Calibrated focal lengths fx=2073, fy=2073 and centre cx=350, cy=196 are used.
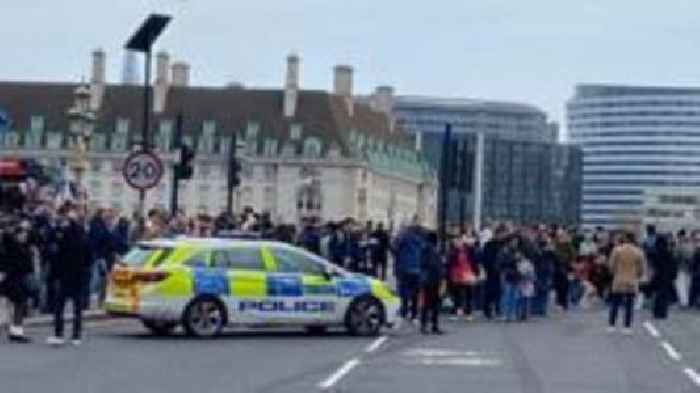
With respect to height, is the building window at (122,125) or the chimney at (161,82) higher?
the chimney at (161,82)

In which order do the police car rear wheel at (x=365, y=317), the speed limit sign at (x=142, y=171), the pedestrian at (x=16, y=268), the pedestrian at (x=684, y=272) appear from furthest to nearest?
the pedestrian at (x=684, y=272) → the speed limit sign at (x=142, y=171) → the police car rear wheel at (x=365, y=317) → the pedestrian at (x=16, y=268)

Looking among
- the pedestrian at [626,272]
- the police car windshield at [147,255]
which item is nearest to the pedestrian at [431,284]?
the pedestrian at [626,272]

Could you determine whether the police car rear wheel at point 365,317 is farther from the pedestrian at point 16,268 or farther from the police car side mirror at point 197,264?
the pedestrian at point 16,268

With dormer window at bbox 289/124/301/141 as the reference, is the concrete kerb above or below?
below

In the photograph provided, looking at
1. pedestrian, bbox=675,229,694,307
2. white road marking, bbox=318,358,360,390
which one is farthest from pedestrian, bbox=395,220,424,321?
pedestrian, bbox=675,229,694,307

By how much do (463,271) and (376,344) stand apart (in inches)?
345

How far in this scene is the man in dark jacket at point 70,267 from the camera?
2697cm

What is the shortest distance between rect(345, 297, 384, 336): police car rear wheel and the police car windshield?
10.4 ft

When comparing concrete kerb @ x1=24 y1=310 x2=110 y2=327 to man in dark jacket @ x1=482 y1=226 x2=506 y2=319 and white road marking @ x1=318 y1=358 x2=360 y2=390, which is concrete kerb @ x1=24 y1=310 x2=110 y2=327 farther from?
white road marking @ x1=318 y1=358 x2=360 y2=390

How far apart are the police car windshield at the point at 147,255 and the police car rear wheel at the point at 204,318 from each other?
794 mm

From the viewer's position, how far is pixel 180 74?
175125mm

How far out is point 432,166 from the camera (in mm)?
186625

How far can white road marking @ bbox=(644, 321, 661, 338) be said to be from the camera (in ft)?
111

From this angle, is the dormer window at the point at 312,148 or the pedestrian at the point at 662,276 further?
the dormer window at the point at 312,148
